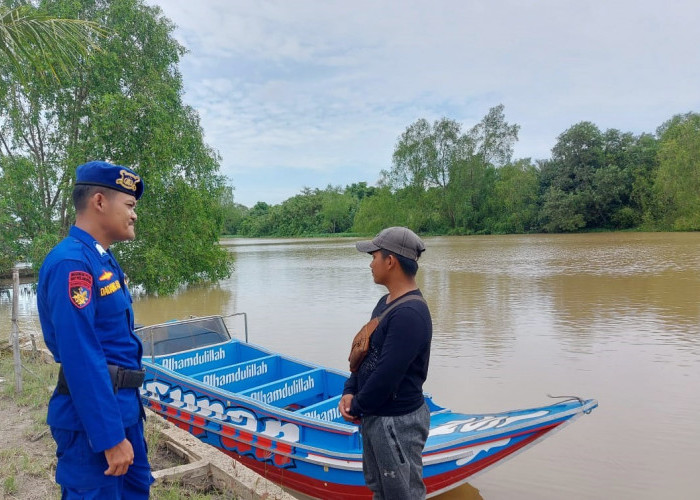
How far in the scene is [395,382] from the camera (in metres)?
2.32

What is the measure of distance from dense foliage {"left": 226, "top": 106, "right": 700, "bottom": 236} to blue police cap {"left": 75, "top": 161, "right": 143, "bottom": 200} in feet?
174

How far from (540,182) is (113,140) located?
50.8m

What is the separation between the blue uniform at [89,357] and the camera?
173 centimetres

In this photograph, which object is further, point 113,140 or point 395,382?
point 113,140

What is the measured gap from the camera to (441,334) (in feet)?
36.6

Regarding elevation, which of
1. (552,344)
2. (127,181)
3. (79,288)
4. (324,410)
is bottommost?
(552,344)

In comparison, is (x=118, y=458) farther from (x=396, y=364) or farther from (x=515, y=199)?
(x=515, y=199)

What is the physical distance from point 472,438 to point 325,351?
6174 mm

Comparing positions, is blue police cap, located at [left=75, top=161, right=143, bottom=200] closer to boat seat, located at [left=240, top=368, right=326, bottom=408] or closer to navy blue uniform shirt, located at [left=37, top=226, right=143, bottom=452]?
navy blue uniform shirt, located at [left=37, top=226, right=143, bottom=452]

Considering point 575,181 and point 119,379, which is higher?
point 575,181

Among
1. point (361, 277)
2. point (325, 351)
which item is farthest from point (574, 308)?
point (361, 277)

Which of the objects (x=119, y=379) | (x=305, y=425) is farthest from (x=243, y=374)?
(x=119, y=379)

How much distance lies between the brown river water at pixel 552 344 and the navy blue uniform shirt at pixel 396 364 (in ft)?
9.69

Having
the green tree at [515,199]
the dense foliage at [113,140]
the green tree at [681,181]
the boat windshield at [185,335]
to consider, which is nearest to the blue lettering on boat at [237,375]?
the boat windshield at [185,335]
